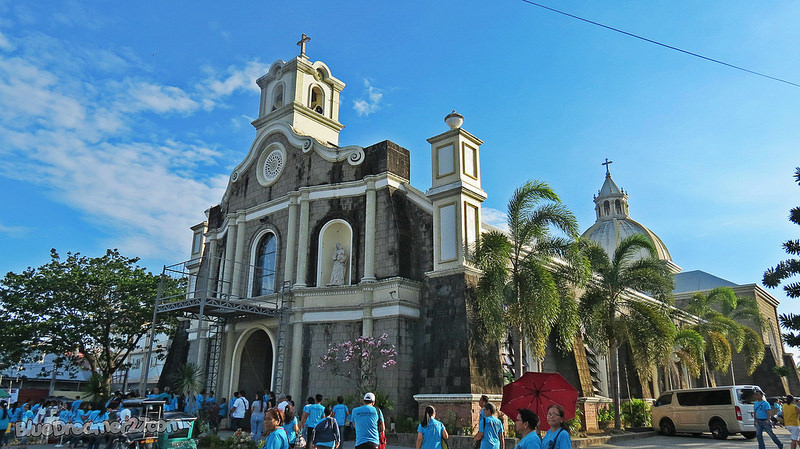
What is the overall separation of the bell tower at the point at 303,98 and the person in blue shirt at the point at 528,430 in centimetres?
1961

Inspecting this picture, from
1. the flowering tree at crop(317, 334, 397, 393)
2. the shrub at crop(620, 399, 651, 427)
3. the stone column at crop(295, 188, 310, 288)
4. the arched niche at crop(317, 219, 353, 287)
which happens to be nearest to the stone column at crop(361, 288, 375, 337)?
the flowering tree at crop(317, 334, 397, 393)

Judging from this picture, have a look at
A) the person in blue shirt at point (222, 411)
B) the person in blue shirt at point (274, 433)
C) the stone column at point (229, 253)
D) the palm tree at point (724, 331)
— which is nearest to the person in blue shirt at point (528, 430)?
the person in blue shirt at point (274, 433)

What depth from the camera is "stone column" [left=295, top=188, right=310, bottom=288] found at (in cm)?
2102

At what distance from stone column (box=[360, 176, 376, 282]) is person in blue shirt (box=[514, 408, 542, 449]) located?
13.6 meters

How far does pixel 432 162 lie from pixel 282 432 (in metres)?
14.4

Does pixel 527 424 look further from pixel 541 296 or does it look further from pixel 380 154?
pixel 380 154

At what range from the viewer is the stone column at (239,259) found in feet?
77.8

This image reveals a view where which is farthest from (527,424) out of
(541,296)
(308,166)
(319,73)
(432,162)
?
(319,73)

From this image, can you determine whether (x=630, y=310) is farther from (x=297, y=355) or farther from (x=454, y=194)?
Answer: (x=297, y=355)

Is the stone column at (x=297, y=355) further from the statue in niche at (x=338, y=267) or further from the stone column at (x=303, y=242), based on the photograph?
the statue in niche at (x=338, y=267)

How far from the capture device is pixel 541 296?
621 inches

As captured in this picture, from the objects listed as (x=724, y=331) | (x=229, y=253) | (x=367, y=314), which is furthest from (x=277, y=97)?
(x=724, y=331)

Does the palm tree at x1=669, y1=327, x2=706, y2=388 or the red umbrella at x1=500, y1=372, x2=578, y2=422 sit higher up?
the palm tree at x1=669, y1=327, x2=706, y2=388

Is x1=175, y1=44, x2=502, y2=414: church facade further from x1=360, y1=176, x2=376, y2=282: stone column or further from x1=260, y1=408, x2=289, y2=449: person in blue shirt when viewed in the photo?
x1=260, y1=408, x2=289, y2=449: person in blue shirt
